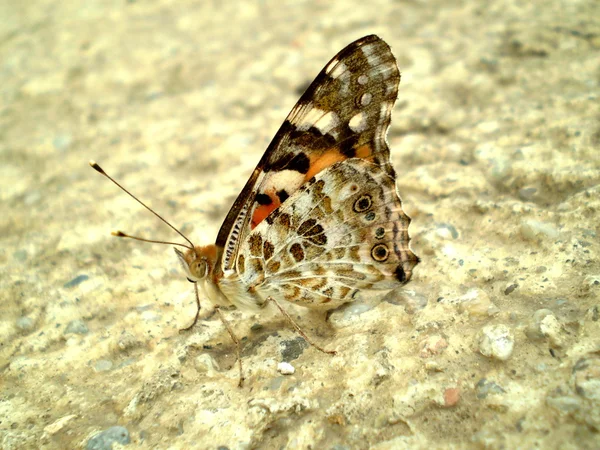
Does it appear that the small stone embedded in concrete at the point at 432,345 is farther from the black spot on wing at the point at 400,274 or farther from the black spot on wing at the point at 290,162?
the black spot on wing at the point at 290,162

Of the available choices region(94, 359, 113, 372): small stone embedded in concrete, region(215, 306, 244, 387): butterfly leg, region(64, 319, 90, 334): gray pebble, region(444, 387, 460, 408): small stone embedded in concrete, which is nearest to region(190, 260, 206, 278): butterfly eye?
region(215, 306, 244, 387): butterfly leg

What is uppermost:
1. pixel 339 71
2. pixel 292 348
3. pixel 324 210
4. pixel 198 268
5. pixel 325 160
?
pixel 339 71

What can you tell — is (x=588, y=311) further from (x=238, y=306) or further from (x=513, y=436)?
(x=238, y=306)

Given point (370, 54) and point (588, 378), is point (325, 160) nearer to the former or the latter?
point (370, 54)

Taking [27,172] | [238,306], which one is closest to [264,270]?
[238,306]

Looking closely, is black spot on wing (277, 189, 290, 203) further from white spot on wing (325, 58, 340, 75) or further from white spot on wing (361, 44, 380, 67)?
white spot on wing (361, 44, 380, 67)

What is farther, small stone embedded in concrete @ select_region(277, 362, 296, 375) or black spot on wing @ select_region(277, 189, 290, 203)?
black spot on wing @ select_region(277, 189, 290, 203)

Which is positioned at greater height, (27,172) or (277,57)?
(277,57)

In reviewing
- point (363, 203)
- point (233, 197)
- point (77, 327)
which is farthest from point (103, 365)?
point (363, 203)
